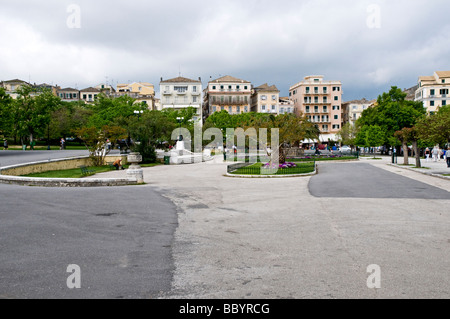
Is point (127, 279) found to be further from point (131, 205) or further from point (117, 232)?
point (131, 205)

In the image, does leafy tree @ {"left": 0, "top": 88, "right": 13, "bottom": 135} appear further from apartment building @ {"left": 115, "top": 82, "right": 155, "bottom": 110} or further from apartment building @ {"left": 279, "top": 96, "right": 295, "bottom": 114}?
apartment building @ {"left": 279, "top": 96, "right": 295, "bottom": 114}

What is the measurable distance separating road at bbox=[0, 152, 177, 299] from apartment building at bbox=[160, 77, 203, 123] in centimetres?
7409

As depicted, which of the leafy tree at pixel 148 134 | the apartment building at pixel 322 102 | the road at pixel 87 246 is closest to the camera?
the road at pixel 87 246

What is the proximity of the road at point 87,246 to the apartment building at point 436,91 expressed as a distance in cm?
7674

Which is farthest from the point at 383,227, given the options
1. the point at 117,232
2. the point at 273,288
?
the point at 117,232

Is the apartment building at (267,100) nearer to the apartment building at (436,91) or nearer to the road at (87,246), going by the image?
the apartment building at (436,91)

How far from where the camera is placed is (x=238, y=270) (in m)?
5.83

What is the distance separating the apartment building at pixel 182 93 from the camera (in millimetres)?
84938

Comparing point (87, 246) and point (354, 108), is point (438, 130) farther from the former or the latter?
point (354, 108)

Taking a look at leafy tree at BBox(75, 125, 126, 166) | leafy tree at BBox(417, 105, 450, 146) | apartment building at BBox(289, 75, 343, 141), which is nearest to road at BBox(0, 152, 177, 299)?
leafy tree at BBox(417, 105, 450, 146)

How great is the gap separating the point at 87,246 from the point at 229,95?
83.8 metres

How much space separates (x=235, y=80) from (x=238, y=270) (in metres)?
86.7

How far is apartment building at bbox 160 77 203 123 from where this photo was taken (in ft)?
279

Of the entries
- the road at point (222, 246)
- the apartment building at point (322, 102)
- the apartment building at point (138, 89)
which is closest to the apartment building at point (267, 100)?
the apartment building at point (322, 102)
